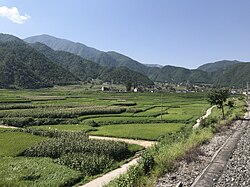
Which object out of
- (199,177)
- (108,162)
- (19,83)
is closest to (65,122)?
(108,162)

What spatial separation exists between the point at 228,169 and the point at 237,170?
1.69 ft

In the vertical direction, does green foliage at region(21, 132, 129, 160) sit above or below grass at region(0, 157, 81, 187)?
above

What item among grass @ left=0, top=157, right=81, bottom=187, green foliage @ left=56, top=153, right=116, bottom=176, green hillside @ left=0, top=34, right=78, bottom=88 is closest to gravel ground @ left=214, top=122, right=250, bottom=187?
green foliage @ left=56, top=153, right=116, bottom=176

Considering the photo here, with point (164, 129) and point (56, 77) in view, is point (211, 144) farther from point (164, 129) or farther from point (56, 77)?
point (56, 77)

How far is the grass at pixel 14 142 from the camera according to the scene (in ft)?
91.1

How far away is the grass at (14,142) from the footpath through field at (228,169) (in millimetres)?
17308

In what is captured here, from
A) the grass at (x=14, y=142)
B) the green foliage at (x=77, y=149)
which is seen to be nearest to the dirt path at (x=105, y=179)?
the green foliage at (x=77, y=149)

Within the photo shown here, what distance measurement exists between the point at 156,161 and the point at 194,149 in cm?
582

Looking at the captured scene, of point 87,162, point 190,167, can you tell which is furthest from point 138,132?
point 190,167

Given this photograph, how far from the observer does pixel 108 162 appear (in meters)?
25.8

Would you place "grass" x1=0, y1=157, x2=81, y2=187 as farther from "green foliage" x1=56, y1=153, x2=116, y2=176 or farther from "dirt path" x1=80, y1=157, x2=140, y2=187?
"dirt path" x1=80, y1=157, x2=140, y2=187

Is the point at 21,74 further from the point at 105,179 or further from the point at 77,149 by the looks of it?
the point at 105,179

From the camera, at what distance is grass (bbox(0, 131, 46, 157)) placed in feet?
91.1

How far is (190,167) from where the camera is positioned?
18719mm
